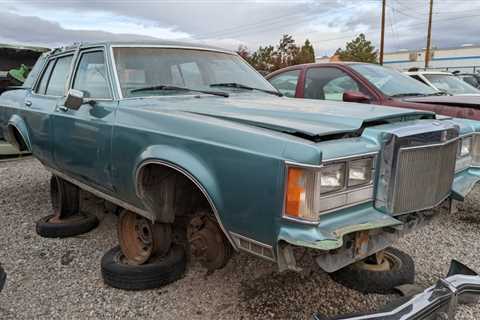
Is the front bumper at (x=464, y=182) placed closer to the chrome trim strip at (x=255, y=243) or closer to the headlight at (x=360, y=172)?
the headlight at (x=360, y=172)

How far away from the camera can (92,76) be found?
3.46m

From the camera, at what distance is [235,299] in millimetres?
2836

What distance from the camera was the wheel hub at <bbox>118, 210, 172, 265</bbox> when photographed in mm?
3043

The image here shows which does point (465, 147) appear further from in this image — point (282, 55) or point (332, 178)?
point (282, 55)

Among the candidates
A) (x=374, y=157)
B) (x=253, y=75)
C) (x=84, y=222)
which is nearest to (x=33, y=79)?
(x=84, y=222)

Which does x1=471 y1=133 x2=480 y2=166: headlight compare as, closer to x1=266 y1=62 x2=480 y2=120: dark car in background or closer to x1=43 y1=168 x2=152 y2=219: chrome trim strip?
x1=266 y1=62 x2=480 y2=120: dark car in background

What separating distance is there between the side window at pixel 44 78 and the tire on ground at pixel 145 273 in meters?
2.29

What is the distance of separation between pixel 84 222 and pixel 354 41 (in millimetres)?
40380

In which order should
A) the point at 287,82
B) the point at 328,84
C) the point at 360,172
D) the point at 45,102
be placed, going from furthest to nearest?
the point at 287,82
the point at 328,84
the point at 45,102
the point at 360,172

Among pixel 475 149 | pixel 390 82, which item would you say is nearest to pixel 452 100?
pixel 390 82

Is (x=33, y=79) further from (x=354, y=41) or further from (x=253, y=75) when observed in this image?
(x=354, y=41)

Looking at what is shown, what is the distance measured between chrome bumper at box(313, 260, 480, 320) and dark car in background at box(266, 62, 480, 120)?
2.78 m

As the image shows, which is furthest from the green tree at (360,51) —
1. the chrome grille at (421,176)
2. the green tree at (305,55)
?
the chrome grille at (421,176)

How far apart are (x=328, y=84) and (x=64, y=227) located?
3.74 metres
